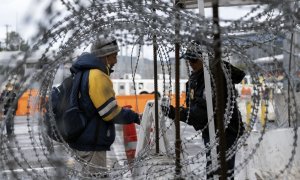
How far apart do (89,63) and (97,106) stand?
0.38m

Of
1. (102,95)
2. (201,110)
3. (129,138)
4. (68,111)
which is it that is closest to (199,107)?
(201,110)

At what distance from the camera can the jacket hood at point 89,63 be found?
4.50 meters

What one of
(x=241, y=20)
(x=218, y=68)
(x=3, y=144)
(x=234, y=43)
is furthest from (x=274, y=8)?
(x=3, y=144)

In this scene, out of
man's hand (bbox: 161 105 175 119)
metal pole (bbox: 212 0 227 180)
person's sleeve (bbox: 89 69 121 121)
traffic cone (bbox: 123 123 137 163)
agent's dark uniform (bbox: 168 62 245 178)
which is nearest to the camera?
metal pole (bbox: 212 0 227 180)

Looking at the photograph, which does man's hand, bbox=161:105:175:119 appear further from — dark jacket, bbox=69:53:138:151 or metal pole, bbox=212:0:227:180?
metal pole, bbox=212:0:227:180

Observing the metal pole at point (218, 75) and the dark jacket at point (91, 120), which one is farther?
the dark jacket at point (91, 120)

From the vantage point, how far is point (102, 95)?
14.5ft

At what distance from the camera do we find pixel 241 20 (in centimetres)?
244

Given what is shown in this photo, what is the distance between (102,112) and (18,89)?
1802 millimetres

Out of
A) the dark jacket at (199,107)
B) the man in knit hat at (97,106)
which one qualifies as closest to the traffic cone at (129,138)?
the dark jacket at (199,107)

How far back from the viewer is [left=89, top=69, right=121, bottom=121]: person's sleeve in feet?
14.5

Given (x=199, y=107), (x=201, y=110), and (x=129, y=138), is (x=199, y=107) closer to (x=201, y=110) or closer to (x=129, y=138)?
(x=201, y=110)

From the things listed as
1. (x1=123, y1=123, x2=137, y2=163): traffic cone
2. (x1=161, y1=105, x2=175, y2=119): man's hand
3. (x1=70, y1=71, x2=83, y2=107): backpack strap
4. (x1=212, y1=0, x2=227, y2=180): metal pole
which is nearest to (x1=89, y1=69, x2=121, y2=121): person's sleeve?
(x1=70, y1=71, x2=83, y2=107): backpack strap

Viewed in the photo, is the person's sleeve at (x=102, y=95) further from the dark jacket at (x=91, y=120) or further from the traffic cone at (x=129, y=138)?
the traffic cone at (x=129, y=138)
